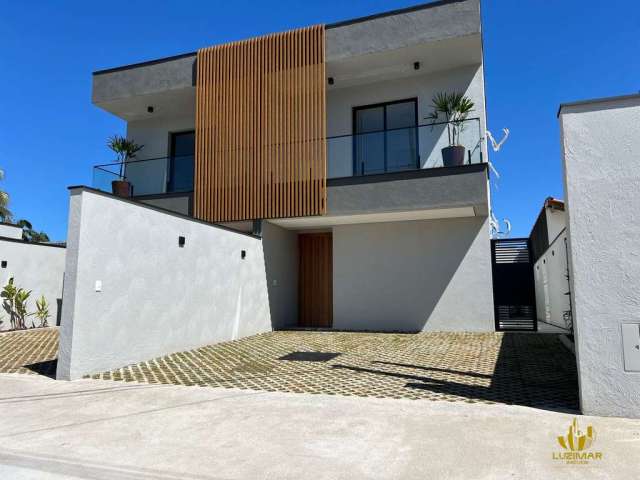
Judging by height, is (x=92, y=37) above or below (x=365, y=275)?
above

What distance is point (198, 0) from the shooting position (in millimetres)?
10195

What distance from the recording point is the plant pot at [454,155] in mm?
9406

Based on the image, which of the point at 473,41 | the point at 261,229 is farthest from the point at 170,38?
the point at 473,41

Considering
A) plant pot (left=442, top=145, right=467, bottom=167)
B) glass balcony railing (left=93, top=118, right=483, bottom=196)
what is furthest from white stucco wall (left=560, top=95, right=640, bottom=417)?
glass balcony railing (left=93, top=118, right=483, bottom=196)

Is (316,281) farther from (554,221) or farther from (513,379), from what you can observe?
(513,379)

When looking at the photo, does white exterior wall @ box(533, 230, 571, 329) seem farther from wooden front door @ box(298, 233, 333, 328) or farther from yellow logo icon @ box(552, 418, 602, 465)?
yellow logo icon @ box(552, 418, 602, 465)

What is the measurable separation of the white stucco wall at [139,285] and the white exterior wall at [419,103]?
3.39m

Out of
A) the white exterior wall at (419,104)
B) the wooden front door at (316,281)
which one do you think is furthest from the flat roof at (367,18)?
the wooden front door at (316,281)

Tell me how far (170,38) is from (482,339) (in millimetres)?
12010

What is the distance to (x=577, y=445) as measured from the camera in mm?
3000

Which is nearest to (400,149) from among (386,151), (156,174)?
(386,151)

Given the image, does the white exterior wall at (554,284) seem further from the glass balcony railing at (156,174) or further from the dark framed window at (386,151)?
the glass balcony railing at (156,174)

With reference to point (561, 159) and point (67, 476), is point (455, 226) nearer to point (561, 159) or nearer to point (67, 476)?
point (561, 159)

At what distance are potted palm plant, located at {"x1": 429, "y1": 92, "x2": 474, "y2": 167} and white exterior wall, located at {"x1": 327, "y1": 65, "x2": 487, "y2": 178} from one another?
0.16 m
